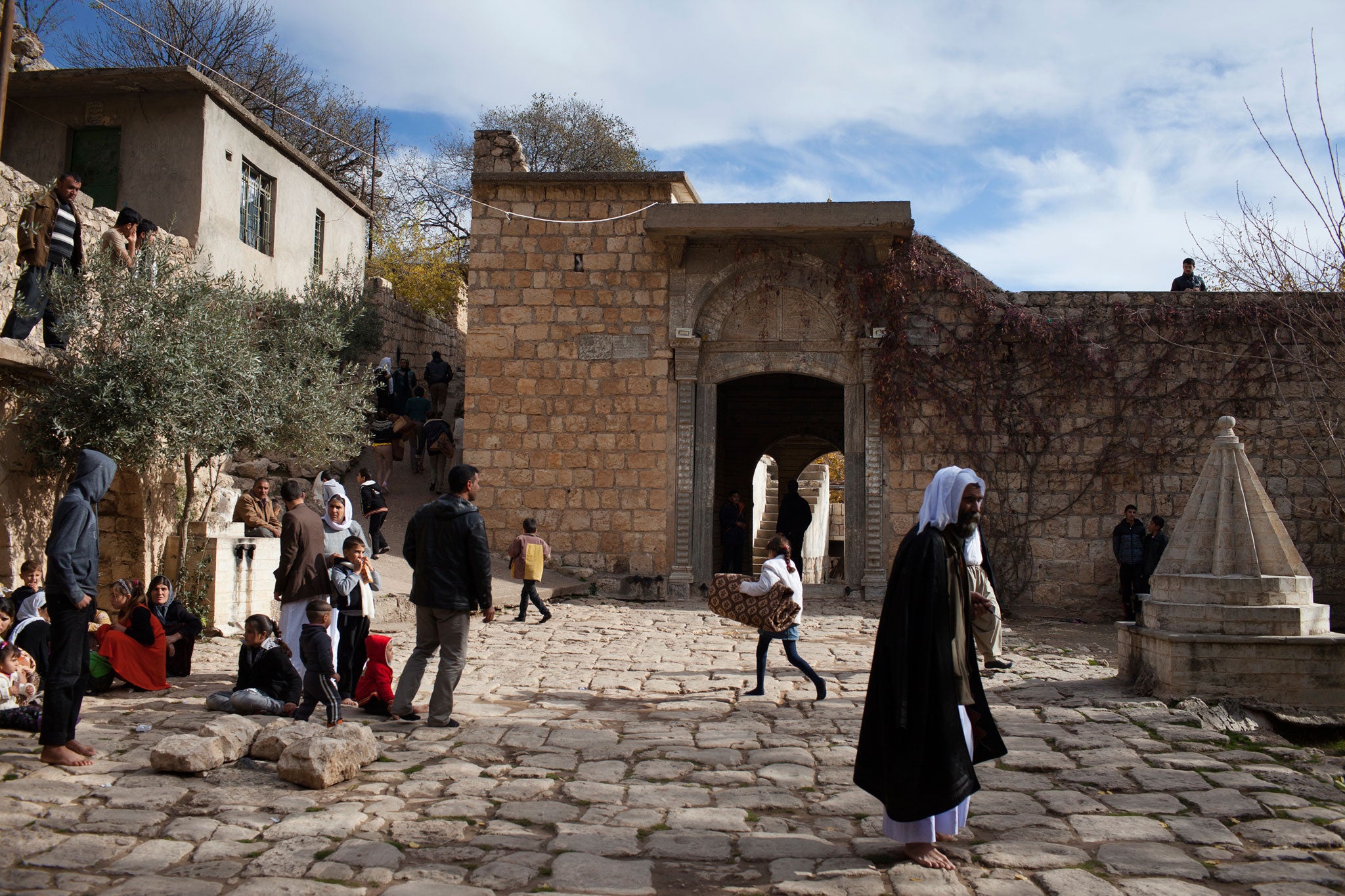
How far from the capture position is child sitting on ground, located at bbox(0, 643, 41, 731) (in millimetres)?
5809

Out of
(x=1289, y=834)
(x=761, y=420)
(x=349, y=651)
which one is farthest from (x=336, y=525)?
(x=761, y=420)

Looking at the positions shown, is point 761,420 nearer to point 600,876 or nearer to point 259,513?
point 259,513

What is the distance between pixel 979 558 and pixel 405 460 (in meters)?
12.5

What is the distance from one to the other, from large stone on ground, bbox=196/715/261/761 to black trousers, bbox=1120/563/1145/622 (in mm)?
10848

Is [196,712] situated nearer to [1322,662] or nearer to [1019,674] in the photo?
[1019,674]

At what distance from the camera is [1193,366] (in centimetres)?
1390

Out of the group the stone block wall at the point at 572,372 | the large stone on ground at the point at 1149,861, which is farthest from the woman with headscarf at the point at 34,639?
the stone block wall at the point at 572,372

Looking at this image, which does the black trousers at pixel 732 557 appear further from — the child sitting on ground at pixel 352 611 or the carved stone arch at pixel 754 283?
the child sitting on ground at pixel 352 611

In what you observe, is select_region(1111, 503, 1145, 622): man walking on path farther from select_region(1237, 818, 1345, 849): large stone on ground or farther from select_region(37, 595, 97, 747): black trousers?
select_region(37, 595, 97, 747): black trousers

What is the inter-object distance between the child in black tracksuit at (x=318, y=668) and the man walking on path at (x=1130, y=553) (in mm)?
10136

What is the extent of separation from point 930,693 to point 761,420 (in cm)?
1738

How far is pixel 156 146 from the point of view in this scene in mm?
15805

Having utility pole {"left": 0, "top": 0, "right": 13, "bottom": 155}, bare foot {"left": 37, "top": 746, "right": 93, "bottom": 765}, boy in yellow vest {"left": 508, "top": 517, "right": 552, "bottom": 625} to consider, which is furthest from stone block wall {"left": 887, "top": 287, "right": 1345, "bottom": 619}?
utility pole {"left": 0, "top": 0, "right": 13, "bottom": 155}

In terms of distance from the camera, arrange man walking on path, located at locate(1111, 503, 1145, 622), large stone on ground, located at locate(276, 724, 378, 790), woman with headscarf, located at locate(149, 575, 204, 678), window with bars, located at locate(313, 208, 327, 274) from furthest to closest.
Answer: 1. window with bars, located at locate(313, 208, 327, 274)
2. man walking on path, located at locate(1111, 503, 1145, 622)
3. woman with headscarf, located at locate(149, 575, 204, 678)
4. large stone on ground, located at locate(276, 724, 378, 790)
